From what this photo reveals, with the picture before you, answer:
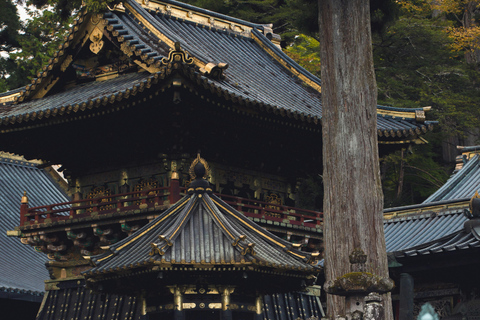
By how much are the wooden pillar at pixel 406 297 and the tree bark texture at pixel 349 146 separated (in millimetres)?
2810

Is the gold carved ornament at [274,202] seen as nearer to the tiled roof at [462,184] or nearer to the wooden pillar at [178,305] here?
the tiled roof at [462,184]

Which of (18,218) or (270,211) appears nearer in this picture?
(270,211)

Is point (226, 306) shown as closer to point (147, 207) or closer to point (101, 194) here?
point (147, 207)

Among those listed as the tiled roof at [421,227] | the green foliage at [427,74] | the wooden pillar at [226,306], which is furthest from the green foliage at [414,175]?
the wooden pillar at [226,306]

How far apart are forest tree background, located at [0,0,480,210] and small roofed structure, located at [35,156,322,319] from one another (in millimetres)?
14627

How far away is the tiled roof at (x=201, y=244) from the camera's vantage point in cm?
1675

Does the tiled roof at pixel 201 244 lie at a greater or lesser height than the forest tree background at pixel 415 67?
lesser

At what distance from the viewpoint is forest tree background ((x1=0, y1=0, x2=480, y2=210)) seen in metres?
36.1

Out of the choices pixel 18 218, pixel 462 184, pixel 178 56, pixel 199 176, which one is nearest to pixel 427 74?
pixel 462 184

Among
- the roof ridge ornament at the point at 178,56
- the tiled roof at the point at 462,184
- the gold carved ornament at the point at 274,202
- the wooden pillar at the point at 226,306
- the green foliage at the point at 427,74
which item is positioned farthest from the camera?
the green foliage at the point at 427,74

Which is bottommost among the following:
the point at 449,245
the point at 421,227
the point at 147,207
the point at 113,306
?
the point at 113,306

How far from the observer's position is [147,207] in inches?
811

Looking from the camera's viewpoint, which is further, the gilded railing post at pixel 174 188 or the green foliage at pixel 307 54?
the green foliage at pixel 307 54

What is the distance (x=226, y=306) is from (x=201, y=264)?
4.09 feet
